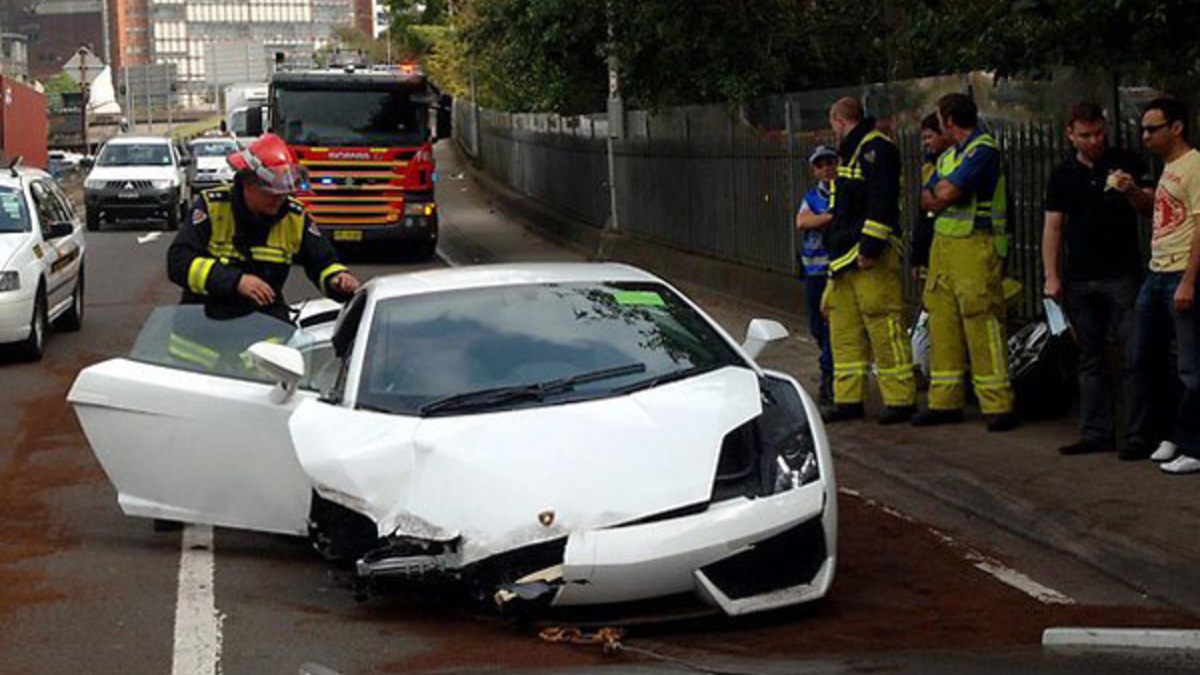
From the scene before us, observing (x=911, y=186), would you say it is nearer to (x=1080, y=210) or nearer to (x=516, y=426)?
(x=1080, y=210)

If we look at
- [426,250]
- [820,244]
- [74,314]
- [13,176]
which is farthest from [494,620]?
[426,250]

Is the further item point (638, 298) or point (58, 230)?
point (58, 230)

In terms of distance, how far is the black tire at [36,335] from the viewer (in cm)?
1833

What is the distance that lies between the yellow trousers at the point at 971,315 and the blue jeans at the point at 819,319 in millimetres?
1139

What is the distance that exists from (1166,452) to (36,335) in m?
11.2

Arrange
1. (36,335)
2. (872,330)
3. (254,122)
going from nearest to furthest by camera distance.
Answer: (872,330), (36,335), (254,122)

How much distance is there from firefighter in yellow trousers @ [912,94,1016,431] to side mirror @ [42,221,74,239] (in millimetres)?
9802

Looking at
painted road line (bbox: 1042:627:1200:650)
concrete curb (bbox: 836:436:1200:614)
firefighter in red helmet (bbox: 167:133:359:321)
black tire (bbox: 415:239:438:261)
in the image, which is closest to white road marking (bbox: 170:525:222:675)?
firefighter in red helmet (bbox: 167:133:359:321)

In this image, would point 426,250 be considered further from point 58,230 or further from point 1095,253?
point 1095,253

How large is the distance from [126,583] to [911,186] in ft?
28.7

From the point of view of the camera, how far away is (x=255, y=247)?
1044cm

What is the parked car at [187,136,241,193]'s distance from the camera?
162 ft

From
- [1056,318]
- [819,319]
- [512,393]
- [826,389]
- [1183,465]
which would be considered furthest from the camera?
[819,319]

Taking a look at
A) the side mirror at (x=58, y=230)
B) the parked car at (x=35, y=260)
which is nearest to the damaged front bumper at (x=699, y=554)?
the parked car at (x=35, y=260)
